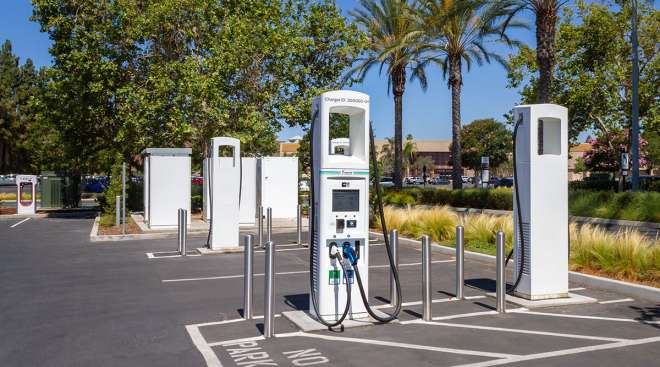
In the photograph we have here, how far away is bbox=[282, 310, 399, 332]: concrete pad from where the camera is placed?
7031 mm

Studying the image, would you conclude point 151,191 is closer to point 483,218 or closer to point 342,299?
point 483,218

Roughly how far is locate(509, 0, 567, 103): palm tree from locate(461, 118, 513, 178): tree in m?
58.2

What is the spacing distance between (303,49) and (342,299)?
62.4 ft

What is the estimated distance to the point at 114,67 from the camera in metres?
23.9

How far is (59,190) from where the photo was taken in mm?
31344

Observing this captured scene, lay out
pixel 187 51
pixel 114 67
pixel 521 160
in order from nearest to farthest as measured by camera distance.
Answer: pixel 521 160, pixel 114 67, pixel 187 51

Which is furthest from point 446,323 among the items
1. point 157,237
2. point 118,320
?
point 157,237

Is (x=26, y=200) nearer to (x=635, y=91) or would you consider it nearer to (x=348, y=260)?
(x=348, y=260)

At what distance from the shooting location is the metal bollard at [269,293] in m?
6.77

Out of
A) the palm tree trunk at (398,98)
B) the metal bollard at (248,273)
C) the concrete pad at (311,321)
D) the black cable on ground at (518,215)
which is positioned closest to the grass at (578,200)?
the palm tree trunk at (398,98)

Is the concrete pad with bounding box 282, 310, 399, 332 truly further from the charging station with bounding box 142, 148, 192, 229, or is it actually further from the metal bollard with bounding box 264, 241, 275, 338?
the charging station with bounding box 142, 148, 192, 229

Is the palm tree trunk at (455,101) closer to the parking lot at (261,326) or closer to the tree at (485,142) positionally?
the parking lot at (261,326)

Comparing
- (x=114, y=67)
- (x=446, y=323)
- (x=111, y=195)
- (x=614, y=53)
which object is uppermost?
(x=614, y=53)

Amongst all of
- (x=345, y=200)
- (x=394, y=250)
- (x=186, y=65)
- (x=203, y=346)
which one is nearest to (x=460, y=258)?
(x=394, y=250)
